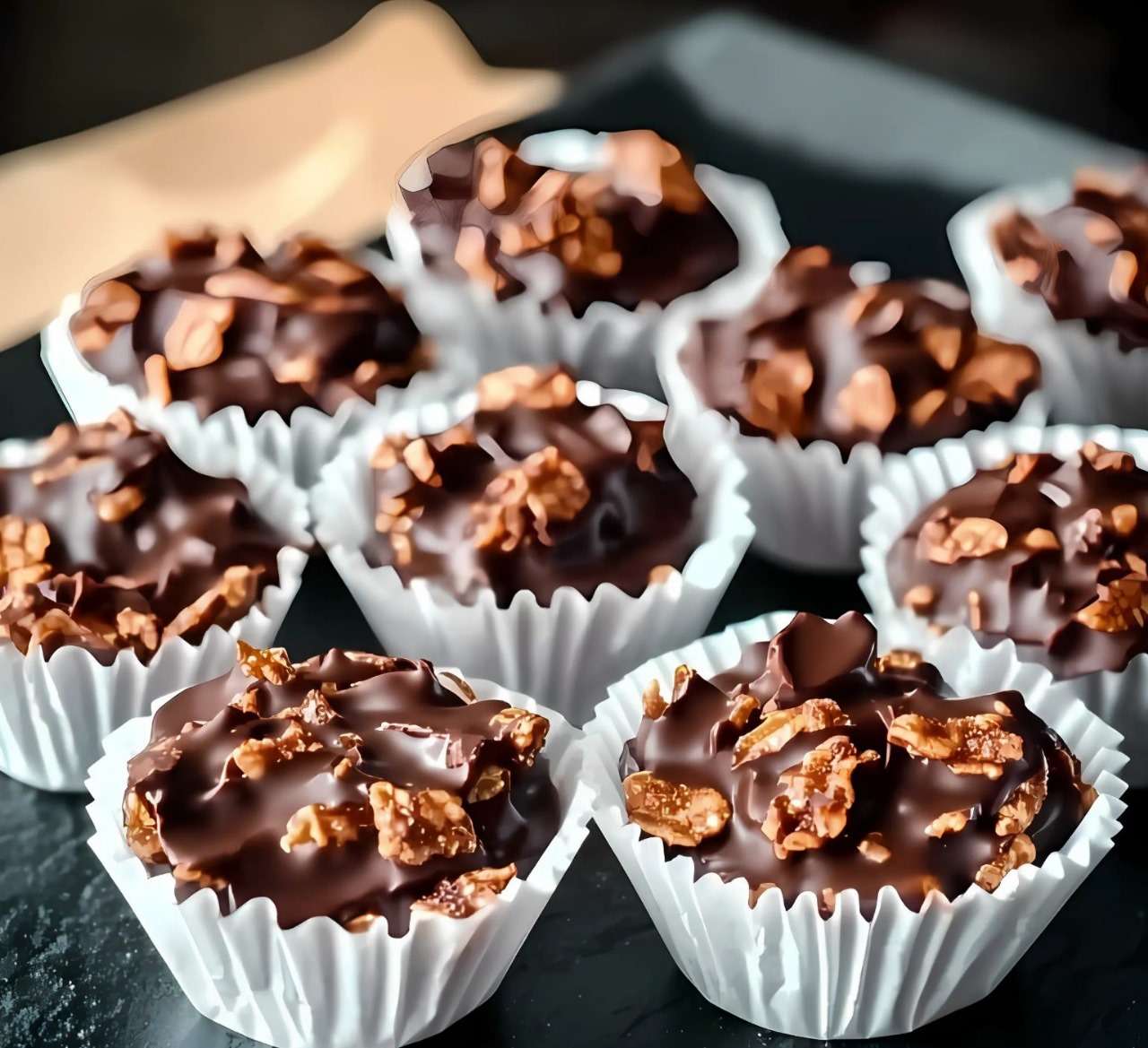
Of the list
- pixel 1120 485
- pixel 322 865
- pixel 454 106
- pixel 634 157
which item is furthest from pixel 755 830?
pixel 454 106

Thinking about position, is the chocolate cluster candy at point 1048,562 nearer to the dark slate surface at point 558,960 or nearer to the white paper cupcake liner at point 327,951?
the dark slate surface at point 558,960

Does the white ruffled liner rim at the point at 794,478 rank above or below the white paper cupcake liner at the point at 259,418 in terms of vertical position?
below

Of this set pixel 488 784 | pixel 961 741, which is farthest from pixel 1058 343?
pixel 488 784

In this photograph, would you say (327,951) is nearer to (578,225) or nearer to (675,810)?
(675,810)

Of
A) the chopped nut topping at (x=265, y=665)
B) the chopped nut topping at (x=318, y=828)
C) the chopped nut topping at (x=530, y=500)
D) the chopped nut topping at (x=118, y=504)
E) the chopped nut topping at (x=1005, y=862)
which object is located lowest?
the chopped nut topping at (x=1005, y=862)

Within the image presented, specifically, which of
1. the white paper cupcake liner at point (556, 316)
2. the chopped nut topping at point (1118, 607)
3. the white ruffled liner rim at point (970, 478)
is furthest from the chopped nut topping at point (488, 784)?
the white paper cupcake liner at point (556, 316)

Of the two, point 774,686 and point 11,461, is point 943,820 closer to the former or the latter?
point 774,686
